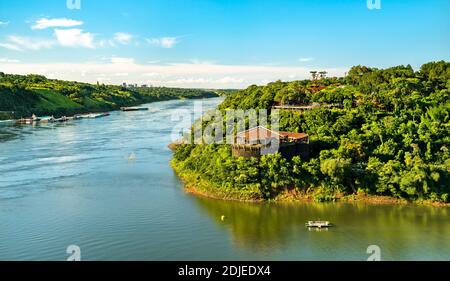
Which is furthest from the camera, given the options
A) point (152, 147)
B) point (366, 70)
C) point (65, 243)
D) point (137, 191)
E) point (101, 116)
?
point (101, 116)

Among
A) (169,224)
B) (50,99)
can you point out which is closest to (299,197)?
(169,224)

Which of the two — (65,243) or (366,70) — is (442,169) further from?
(366,70)

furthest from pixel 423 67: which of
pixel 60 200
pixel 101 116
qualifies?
pixel 101 116

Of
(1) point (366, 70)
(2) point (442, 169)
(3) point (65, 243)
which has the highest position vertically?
(1) point (366, 70)

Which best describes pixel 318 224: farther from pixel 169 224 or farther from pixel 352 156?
pixel 352 156

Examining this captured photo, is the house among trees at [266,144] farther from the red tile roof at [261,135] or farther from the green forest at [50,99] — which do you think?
the green forest at [50,99]

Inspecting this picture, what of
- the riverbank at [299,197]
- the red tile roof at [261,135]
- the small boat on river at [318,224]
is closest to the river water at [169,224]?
the small boat on river at [318,224]
